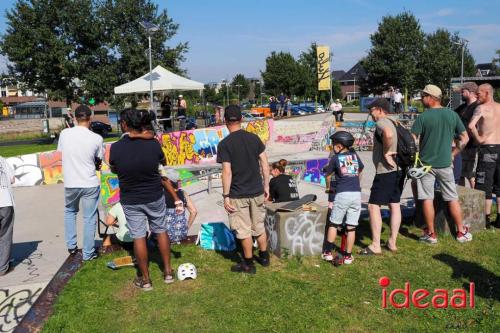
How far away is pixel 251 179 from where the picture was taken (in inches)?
176

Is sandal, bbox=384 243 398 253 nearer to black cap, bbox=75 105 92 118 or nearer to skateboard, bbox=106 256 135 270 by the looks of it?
skateboard, bbox=106 256 135 270

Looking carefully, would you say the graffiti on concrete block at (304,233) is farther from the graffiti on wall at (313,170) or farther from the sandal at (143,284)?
the graffiti on wall at (313,170)

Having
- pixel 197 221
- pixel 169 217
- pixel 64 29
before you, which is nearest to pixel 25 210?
pixel 197 221

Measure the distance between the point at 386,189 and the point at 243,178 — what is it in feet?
5.57

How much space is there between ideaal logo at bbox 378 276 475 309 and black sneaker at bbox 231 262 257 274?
135cm

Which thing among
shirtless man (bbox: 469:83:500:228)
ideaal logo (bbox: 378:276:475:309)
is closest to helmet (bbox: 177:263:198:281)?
ideaal logo (bbox: 378:276:475:309)

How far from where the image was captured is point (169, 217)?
5.58m

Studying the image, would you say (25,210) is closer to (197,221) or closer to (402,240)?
(197,221)

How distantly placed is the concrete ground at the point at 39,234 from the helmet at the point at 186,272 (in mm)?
1419

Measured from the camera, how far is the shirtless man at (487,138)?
572 centimetres

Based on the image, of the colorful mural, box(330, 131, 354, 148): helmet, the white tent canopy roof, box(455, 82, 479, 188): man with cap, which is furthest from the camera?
the white tent canopy roof

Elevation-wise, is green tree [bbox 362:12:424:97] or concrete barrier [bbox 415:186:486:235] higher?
green tree [bbox 362:12:424:97]

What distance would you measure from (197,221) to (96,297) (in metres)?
3.53

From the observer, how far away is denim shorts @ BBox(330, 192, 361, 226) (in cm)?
470
